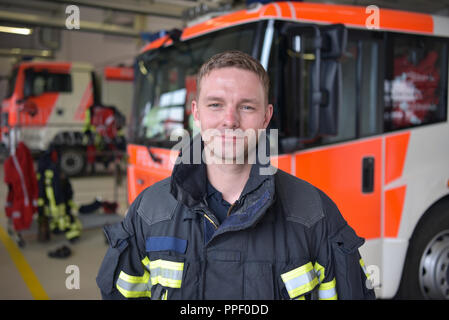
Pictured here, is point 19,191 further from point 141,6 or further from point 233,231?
point 233,231

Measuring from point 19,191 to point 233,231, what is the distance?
13.4ft

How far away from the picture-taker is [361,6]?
240 centimetres

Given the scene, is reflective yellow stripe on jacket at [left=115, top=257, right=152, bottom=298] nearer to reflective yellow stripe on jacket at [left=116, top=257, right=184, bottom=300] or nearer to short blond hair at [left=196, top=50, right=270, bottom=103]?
reflective yellow stripe on jacket at [left=116, top=257, right=184, bottom=300]

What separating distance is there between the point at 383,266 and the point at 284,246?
57.7 inches

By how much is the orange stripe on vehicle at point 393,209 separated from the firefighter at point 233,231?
1.19 m

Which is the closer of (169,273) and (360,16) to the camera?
(169,273)

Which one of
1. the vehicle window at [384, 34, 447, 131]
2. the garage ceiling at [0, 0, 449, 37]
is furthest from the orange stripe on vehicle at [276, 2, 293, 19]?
the vehicle window at [384, 34, 447, 131]

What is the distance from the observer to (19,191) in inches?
177

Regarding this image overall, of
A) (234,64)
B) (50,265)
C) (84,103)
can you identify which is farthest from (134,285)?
(84,103)

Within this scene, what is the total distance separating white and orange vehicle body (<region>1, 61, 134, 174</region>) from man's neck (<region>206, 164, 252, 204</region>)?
30.1 ft

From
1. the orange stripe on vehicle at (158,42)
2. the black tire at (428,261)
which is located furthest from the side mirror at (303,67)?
the orange stripe on vehicle at (158,42)

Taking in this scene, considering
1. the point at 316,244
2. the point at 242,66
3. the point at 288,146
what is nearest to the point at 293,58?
the point at 288,146

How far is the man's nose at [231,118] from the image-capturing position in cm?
111

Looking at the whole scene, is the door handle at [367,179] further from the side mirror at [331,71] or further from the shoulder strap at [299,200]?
the shoulder strap at [299,200]
